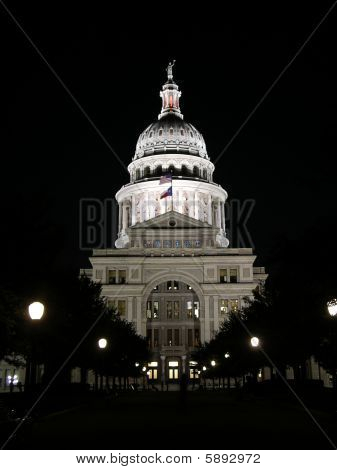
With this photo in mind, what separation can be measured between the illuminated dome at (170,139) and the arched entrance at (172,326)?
46568mm

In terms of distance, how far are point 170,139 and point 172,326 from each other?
57.0 meters

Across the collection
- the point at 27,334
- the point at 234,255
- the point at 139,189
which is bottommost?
the point at 27,334

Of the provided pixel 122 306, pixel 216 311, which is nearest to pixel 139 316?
pixel 122 306

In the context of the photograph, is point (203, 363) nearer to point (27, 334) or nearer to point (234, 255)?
point (234, 255)

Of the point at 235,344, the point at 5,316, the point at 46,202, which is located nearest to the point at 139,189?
the point at 235,344

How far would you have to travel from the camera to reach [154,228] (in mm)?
112500

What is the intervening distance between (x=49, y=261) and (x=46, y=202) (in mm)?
3330

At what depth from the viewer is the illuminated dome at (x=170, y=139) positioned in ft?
484

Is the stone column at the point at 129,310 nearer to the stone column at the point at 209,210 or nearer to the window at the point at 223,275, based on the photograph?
the window at the point at 223,275

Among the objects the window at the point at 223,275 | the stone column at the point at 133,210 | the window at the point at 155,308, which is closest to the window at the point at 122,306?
the window at the point at 155,308

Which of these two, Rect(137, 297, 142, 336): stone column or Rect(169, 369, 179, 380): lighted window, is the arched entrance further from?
Rect(137, 297, 142, 336): stone column

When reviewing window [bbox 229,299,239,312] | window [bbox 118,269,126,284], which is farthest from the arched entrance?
window [bbox 229,299,239,312]

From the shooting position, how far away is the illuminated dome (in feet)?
484

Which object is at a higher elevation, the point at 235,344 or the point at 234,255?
the point at 234,255
